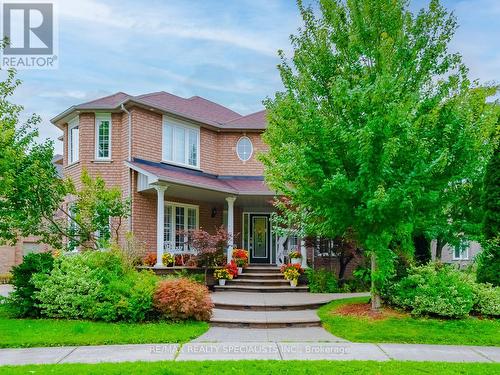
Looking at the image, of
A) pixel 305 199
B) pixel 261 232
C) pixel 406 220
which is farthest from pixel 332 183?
pixel 261 232

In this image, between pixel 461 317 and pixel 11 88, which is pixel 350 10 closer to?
pixel 461 317

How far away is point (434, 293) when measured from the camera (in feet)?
32.9

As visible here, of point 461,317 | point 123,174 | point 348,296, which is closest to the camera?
point 461,317

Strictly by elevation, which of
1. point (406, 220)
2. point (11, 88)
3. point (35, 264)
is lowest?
point (35, 264)

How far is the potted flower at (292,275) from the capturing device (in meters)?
14.8

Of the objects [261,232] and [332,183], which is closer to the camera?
[332,183]

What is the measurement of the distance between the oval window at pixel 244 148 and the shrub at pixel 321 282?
5803 millimetres

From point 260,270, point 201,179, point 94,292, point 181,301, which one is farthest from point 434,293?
point 201,179

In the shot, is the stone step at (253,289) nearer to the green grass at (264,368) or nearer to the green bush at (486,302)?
the green bush at (486,302)

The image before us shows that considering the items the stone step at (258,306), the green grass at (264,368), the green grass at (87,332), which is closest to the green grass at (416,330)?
the stone step at (258,306)

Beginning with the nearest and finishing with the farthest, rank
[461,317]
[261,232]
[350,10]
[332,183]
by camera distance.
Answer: [332,183], [461,317], [350,10], [261,232]

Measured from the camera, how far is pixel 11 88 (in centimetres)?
1120

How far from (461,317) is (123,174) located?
37.6 ft

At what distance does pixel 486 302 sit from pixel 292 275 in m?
6.19
